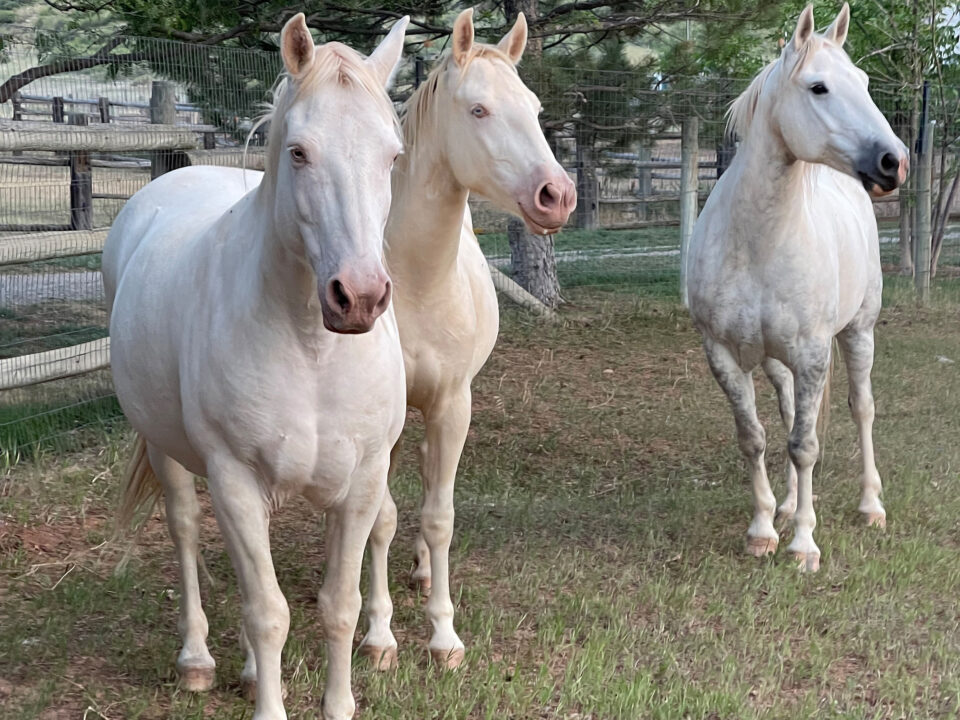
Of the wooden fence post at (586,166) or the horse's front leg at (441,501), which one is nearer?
the horse's front leg at (441,501)

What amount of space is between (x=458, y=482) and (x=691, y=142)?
225 inches

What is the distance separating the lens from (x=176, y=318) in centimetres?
292

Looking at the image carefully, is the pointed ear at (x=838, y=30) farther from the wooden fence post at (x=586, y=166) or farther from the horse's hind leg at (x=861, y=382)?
the wooden fence post at (x=586, y=166)

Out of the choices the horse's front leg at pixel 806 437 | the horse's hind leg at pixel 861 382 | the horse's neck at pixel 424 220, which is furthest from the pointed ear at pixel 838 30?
the horse's neck at pixel 424 220

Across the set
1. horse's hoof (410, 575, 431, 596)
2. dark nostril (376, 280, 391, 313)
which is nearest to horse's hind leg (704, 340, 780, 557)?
horse's hoof (410, 575, 431, 596)

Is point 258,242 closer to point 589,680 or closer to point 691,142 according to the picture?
point 589,680

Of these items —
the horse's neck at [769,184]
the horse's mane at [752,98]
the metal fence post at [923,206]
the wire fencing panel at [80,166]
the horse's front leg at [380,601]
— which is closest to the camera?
the horse's front leg at [380,601]

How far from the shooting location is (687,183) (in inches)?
396

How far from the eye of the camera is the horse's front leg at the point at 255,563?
8.80 feet

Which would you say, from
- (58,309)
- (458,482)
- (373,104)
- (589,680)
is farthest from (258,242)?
(58,309)

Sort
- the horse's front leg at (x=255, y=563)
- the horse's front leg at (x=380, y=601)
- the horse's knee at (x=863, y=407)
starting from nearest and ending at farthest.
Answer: the horse's front leg at (x=255, y=563)
the horse's front leg at (x=380, y=601)
the horse's knee at (x=863, y=407)

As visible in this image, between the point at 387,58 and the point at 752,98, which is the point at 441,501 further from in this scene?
the point at 752,98

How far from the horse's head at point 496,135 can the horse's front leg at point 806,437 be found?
1788mm

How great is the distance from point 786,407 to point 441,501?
2214 mm
